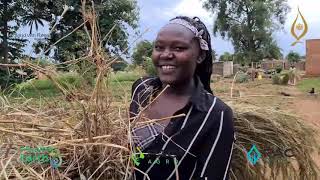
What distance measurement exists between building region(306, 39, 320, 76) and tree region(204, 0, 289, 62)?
26.2ft

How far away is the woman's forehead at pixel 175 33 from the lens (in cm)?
171

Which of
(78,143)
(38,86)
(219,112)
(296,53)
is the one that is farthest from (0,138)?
(296,53)

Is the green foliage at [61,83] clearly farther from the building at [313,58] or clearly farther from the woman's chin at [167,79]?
the building at [313,58]

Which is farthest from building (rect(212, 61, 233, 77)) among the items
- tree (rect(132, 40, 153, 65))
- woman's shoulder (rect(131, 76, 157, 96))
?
woman's shoulder (rect(131, 76, 157, 96))

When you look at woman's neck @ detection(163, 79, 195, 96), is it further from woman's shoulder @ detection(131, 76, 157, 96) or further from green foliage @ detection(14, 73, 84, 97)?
green foliage @ detection(14, 73, 84, 97)

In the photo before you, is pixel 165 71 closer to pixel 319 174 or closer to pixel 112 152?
pixel 112 152

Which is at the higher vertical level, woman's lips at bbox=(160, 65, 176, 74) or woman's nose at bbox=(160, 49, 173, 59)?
woman's nose at bbox=(160, 49, 173, 59)

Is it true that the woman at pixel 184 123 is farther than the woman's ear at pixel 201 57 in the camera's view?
No

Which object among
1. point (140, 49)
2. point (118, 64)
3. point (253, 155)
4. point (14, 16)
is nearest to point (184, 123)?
point (118, 64)

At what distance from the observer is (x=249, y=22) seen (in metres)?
34.6

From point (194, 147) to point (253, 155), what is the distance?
70 centimetres

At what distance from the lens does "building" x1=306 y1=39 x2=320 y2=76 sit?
26062 mm

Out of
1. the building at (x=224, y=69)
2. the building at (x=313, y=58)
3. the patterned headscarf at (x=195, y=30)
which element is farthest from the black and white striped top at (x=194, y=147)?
the building at (x=224, y=69)

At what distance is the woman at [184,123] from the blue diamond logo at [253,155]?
57 centimetres
